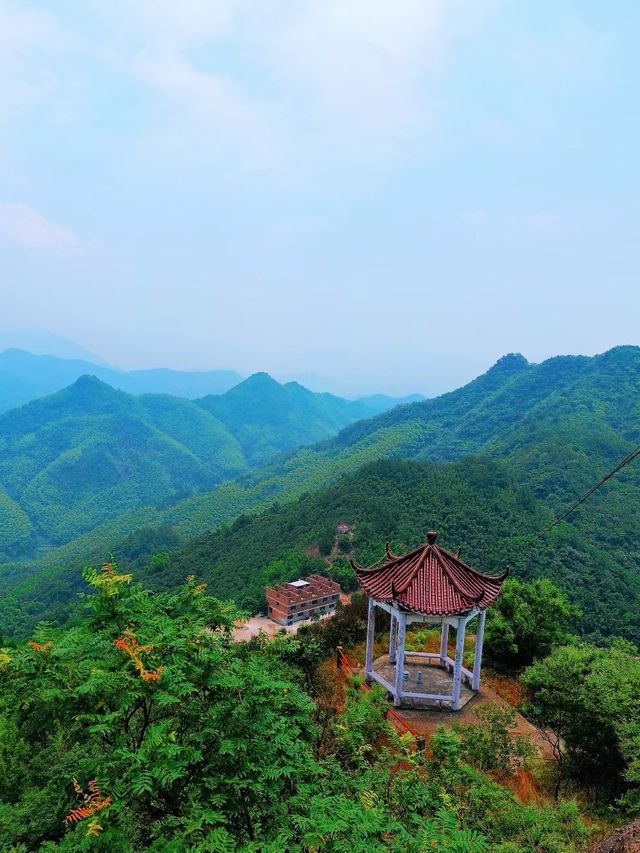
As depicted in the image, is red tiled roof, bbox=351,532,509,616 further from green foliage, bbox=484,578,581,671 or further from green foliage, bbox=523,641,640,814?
green foliage, bbox=484,578,581,671

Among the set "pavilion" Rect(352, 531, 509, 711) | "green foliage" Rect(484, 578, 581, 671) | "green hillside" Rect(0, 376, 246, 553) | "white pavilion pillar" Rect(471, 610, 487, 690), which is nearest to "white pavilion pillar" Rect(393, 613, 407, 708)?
"pavilion" Rect(352, 531, 509, 711)

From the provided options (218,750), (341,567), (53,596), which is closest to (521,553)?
(341,567)

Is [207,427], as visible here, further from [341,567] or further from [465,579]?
[465,579]

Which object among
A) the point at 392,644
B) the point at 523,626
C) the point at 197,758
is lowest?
the point at 392,644

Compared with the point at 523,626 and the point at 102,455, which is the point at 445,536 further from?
the point at 102,455

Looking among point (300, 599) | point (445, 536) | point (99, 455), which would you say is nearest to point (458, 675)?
point (300, 599)

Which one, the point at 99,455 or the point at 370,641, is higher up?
the point at 370,641

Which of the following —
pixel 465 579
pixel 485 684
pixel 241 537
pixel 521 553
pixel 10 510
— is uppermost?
pixel 465 579
